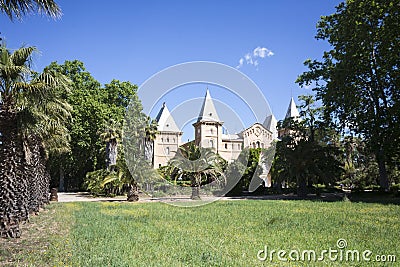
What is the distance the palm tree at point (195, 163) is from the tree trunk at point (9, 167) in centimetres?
1768

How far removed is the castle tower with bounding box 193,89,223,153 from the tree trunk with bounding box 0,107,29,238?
30773 mm

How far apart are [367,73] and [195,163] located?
15.0m

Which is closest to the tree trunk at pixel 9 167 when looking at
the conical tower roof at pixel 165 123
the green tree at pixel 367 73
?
the green tree at pixel 367 73

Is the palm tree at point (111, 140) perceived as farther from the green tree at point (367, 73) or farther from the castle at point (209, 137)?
the green tree at point (367, 73)

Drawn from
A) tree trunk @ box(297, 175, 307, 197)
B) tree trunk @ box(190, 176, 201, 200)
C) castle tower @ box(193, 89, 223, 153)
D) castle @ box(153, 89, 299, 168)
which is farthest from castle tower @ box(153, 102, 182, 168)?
tree trunk @ box(297, 175, 307, 197)

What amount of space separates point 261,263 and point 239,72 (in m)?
10.8

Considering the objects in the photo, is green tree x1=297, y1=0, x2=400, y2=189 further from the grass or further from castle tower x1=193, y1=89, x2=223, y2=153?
castle tower x1=193, y1=89, x2=223, y2=153

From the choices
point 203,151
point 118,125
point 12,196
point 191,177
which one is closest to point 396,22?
point 203,151

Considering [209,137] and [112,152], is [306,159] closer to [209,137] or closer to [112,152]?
[112,152]

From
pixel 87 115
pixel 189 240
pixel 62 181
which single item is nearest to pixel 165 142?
pixel 87 115

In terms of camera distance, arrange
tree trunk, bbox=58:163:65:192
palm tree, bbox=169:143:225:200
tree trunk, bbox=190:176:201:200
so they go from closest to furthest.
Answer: tree trunk, bbox=190:176:201:200
palm tree, bbox=169:143:225:200
tree trunk, bbox=58:163:65:192

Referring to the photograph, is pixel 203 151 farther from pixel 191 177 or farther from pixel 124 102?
pixel 124 102

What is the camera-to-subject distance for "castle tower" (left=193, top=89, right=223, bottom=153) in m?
43.9

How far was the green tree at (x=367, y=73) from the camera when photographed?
74.8 ft
